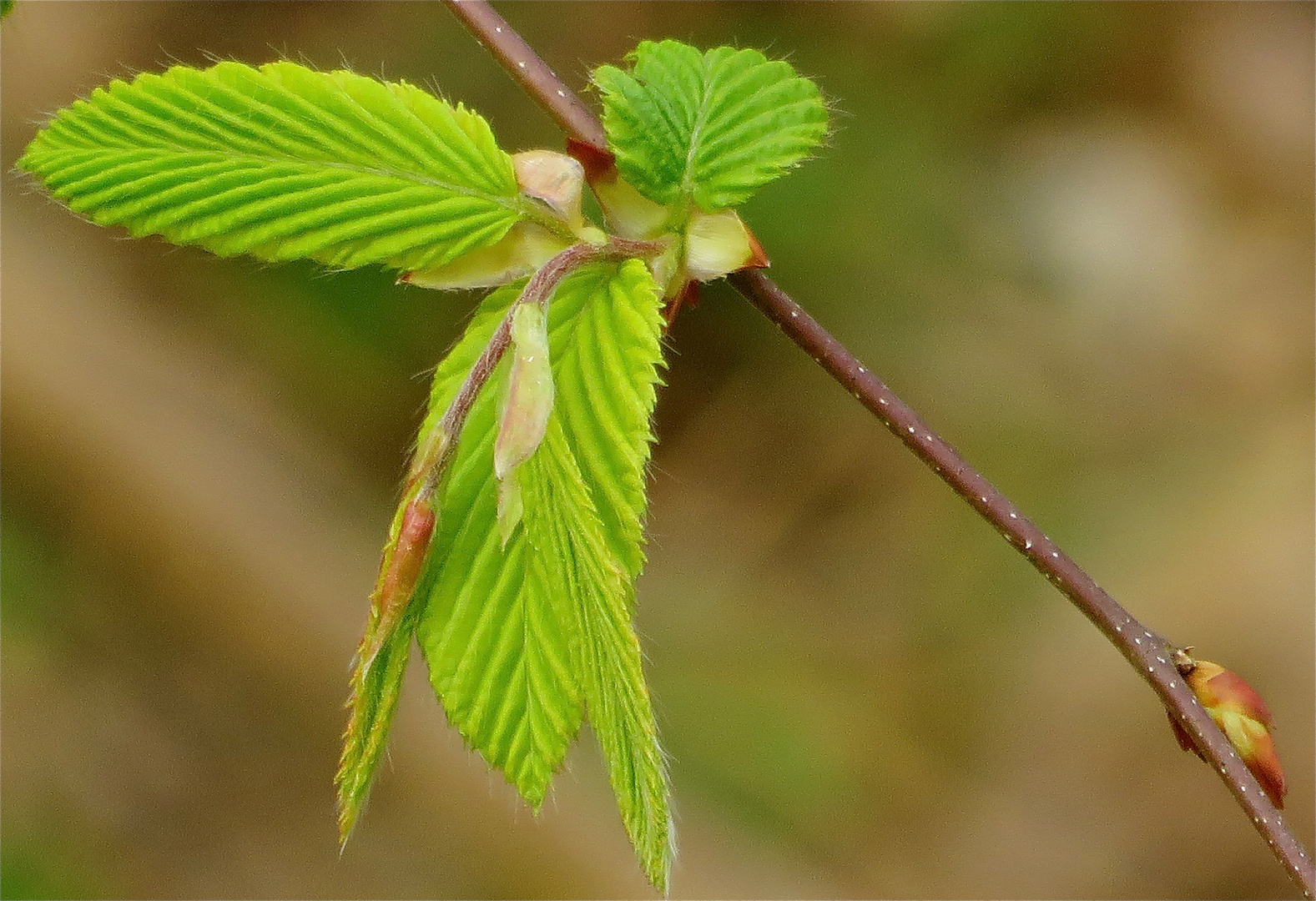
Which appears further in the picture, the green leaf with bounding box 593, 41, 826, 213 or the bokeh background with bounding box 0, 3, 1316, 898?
the bokeh background with bounding box 0, 3, 1316, 898

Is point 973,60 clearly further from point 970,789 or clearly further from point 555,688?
point 555,688

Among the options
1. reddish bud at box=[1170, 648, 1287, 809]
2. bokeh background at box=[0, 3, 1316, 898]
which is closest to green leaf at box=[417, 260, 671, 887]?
reddish bud at box=[1170, 648, 1287, 809]

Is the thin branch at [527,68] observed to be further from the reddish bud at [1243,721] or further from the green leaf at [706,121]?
the reddish bud at [1243,721]

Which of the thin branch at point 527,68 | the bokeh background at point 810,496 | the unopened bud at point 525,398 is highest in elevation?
the thin branch at point 527,68

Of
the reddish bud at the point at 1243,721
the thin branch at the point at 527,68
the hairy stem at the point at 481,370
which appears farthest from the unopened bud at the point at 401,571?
the reddish bud at the point at 1243,721

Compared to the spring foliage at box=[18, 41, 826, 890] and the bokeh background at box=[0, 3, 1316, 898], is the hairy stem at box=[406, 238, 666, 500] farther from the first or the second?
the bokeh background at box=[0, 3, 1316, 898]

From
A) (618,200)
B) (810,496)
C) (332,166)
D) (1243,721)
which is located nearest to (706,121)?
(618,200)
